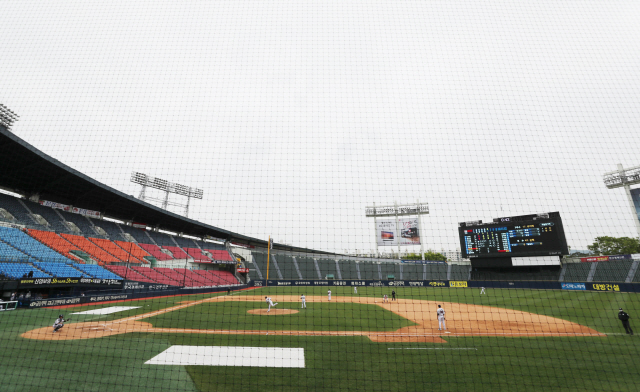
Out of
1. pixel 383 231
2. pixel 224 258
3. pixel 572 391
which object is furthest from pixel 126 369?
pixel 383 231

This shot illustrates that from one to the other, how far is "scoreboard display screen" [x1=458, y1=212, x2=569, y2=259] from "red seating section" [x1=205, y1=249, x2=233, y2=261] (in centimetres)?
2784

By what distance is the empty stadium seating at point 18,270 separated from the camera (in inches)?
586

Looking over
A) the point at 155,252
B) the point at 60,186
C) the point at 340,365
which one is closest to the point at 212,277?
the point at 155,252

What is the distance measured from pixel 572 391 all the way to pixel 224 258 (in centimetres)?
3624

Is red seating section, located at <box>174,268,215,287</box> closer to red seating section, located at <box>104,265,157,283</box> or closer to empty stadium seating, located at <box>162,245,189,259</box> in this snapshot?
empty stadium seating, located at <box>162,245,189,259</box>

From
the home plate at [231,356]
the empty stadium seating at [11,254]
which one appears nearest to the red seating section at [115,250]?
the empty stadium seating at [11,254]

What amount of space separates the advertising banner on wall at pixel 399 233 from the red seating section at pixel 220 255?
20.7 m

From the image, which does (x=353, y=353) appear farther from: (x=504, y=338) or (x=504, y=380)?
(x=504, y=338)

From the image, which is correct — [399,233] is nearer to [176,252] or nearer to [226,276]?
[226,276]

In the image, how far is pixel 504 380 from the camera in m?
5.91

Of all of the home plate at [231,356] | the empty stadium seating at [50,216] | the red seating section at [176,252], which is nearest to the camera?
the home plate at [231,356]

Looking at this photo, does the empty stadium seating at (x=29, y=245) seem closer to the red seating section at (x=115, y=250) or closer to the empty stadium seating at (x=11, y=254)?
the empty stadium seating at (x=11, y=254)

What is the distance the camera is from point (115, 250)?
83.3ft

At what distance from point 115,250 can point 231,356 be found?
23814 millimetres
